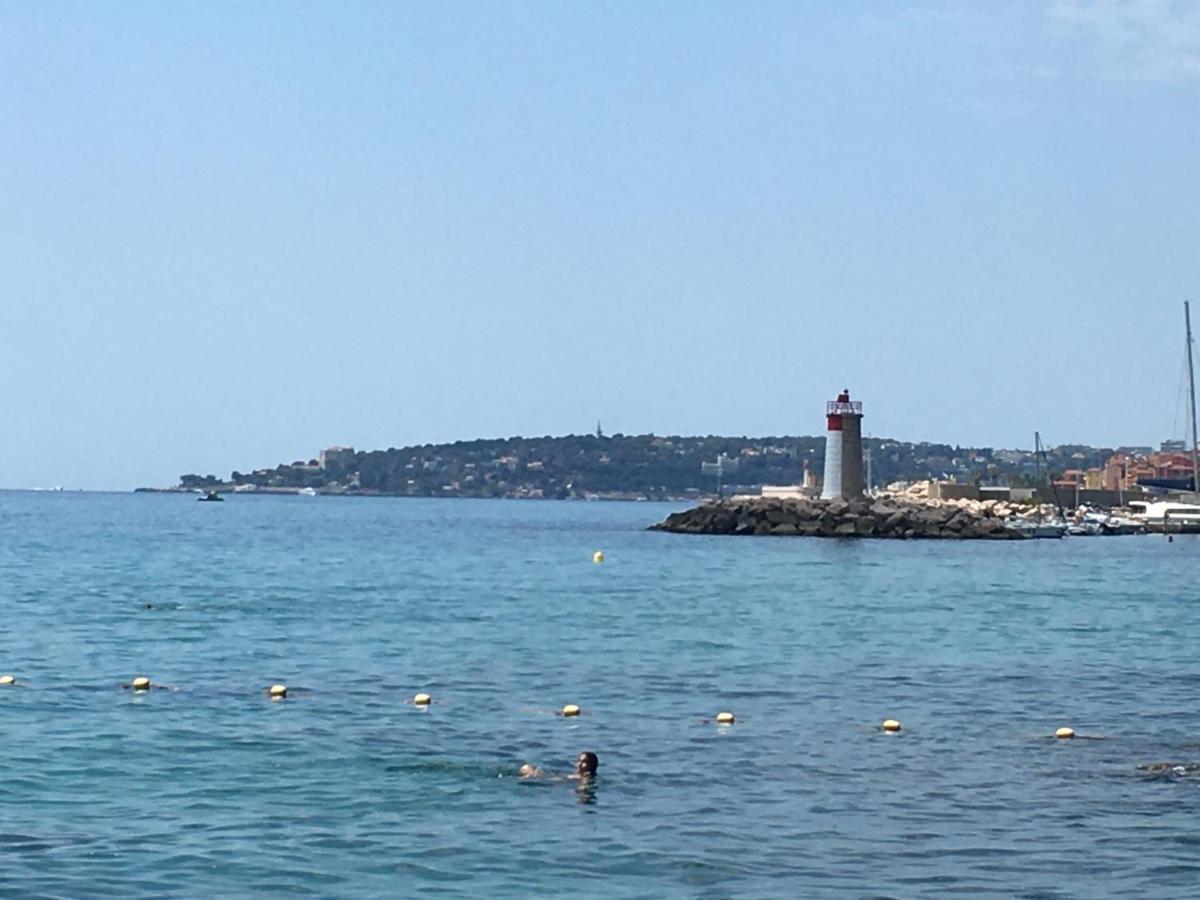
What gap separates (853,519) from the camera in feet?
361

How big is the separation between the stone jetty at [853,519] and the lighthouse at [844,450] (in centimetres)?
77

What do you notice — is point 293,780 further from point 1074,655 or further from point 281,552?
point 281,552

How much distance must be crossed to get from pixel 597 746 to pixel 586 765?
278 cm

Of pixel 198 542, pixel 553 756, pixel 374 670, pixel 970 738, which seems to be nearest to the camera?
pixel 553 756

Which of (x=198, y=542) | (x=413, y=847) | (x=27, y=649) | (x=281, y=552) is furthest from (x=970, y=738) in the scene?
(x=198, y=542)

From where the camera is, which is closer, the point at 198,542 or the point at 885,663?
the point at 885,663

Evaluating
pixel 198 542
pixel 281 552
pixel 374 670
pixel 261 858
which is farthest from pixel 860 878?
pixel 198 542

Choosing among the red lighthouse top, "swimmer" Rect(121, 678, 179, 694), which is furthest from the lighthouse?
"swimmer" Rect(121, 678, 179, 694)

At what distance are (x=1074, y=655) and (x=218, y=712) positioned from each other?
20.2 meters

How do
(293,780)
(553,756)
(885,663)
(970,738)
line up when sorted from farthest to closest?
(885,663) < (970,738) < (553,756) < (293,780)

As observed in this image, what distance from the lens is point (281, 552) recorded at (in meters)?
95.3

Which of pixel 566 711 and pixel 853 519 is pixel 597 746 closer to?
pixel 566 711

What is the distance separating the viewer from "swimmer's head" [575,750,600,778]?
22.4 metres

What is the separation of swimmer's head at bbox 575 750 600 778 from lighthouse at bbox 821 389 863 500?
81.5 m
